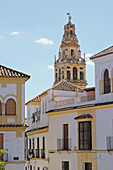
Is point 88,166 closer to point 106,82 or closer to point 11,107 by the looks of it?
point 106,82

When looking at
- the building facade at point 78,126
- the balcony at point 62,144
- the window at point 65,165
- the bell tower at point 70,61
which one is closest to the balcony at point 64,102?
the building facade at point 78,126

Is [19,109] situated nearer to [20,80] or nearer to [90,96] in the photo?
[20,80]

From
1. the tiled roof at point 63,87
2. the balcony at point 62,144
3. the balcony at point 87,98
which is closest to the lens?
the balcony at point 87,98

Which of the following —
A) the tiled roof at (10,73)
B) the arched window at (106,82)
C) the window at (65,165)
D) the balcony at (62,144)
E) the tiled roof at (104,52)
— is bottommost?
the window at (65,165)

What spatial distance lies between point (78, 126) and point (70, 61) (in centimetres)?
4388

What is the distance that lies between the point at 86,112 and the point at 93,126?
4.14 ft

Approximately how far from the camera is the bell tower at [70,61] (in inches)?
2835

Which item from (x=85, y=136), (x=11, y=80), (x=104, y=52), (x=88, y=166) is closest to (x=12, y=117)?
(x=11, y=80)

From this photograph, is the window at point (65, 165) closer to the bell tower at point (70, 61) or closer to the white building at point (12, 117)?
the white building at point (12, 117)

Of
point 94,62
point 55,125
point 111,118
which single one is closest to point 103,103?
point 111,118

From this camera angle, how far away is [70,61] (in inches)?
2889

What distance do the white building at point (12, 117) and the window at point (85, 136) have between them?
12.7 feet

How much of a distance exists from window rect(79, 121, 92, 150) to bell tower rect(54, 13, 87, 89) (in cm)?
4247

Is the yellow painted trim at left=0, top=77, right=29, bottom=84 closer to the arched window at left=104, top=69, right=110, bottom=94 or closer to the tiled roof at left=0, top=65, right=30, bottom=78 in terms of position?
the tiled roof at left=0, top=65, right=30, bottom=78
